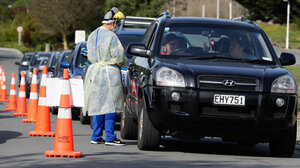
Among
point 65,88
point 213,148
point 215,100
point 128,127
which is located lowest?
point 213,148

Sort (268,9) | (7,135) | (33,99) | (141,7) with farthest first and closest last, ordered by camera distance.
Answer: (268,9) → (141,7) → (33,99) → (7,135)

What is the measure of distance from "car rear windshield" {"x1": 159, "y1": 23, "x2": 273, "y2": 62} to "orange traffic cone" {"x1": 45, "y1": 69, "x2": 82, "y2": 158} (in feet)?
5.22

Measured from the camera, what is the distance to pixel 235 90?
372 inches

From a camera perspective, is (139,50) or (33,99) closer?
(139,50)

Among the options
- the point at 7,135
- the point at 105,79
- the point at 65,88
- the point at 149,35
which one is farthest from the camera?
the point at 7,135

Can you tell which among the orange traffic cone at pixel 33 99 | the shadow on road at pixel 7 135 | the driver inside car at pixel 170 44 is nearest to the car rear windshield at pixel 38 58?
the orange traffic cone at pixel 33 99

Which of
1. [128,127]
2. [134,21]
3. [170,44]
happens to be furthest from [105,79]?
[134,21]

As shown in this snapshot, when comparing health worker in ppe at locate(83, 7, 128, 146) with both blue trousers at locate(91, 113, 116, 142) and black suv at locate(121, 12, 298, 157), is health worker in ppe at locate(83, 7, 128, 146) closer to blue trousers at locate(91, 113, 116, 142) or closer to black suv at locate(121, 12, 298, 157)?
blue trousers at locate(91, 113, 116, 142)

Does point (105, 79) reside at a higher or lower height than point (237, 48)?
lower

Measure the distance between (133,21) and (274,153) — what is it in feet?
24.2

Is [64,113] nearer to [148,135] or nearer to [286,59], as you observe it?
[148,135]

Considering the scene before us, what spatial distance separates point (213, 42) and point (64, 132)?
2652mm

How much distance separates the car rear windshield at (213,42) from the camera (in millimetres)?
10500

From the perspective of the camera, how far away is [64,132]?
9242 mm
